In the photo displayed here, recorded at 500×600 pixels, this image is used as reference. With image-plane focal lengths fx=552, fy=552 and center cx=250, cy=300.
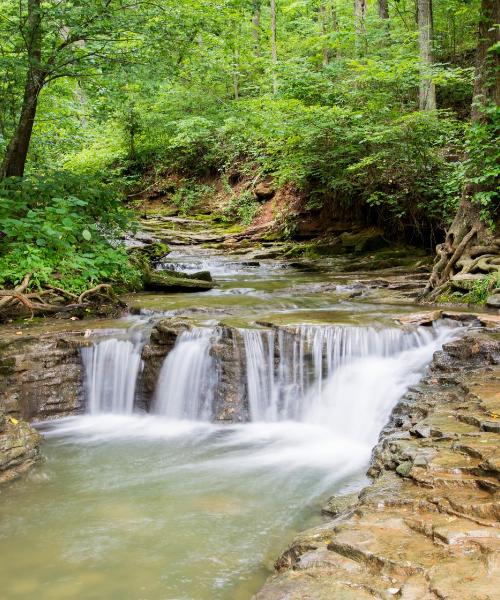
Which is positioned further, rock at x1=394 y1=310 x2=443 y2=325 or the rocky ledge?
rock at x1=394 y1=310 x2=443 y2=325

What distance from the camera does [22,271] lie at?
9.56m

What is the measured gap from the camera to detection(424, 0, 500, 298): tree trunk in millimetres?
9758

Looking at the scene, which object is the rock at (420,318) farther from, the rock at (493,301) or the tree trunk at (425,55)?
the tree trunk at (425,55)

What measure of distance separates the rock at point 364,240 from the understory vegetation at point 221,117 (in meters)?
0.41

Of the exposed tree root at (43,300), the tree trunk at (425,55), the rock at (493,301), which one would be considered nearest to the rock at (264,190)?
the tree trunk at (425,55)

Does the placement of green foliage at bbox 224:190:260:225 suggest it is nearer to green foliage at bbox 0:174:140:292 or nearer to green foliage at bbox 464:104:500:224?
green foliage at bbox 0:174:140:292

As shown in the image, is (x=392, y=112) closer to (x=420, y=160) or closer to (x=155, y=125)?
(x=420, y=160)

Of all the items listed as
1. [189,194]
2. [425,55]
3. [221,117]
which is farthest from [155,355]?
[189,194]

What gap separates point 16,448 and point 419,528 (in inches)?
169

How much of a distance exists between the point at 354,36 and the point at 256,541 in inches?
619

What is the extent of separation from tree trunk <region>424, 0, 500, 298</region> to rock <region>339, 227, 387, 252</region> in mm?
5677

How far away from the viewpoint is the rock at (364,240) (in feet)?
54.6

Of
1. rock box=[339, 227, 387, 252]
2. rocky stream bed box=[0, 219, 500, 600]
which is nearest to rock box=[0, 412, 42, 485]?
rocky stream bed box=[0, 219, 500, 600]

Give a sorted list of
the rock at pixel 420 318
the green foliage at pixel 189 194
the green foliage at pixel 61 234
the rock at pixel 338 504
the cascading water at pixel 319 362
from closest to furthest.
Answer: the rock at pixel 338 504 < the cascading water at pixel 319 362 < the rock at pixel 420 318 < the green foliage at pixel 61 234 < the green foliage at pixel 189 194
